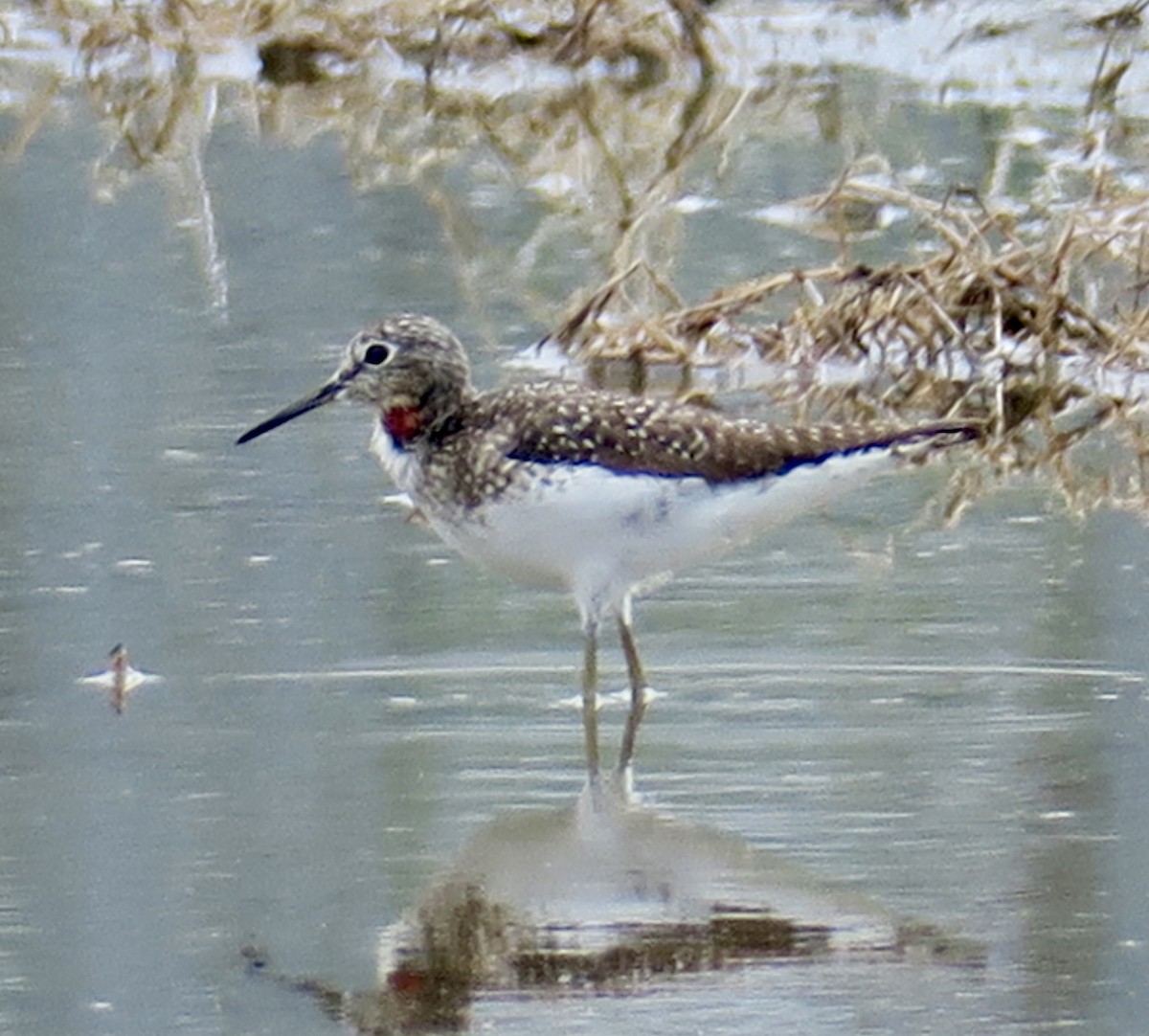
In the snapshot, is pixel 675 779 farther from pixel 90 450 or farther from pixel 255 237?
pixel 255 237

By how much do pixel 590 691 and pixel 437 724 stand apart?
296 millimetres

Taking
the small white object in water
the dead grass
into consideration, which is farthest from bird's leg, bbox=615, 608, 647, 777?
the dead grass

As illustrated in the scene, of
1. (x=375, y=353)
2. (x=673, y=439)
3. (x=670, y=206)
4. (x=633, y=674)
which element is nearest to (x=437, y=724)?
(x=633, y=674)

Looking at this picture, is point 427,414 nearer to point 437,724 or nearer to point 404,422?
point 404,422

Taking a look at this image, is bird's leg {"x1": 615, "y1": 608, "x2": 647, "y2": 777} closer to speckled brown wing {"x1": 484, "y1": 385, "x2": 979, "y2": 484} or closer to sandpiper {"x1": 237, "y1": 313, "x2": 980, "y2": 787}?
sandpiper {"x1": 237, "y1": 313, "x2": 980, "y2": 787}

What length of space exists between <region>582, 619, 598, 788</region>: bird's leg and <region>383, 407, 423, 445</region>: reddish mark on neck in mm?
583

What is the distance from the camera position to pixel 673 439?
5.75 metres

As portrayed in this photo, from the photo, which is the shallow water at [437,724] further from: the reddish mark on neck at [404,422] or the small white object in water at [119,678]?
the reddish mark on neck at [404,422]

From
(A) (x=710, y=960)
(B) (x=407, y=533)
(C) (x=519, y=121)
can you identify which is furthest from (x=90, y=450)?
(C) (x=519, y=121)

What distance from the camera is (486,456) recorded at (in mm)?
5758

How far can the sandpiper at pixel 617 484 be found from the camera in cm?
566

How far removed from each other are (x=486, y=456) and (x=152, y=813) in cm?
109

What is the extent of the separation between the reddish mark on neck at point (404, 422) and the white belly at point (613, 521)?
33 cm

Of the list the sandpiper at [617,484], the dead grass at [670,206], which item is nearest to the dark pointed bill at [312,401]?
the sandpiper at [617,484]
